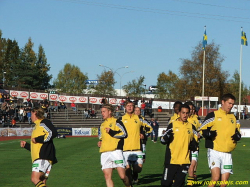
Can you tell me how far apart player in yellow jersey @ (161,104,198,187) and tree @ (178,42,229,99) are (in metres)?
75.1

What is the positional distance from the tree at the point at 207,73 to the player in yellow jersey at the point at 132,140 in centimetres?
7219

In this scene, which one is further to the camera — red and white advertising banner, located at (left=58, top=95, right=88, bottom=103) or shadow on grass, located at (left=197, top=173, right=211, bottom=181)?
red and white advertising banner, located at (left=58, top=95, right=88, bottom=103)

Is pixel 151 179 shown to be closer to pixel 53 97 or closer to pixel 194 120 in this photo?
pixel 194 120

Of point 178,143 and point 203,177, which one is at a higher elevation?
point 178,143

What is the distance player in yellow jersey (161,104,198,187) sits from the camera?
9.60 metres

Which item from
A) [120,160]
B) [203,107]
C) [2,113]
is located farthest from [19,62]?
Answer: [120,160]

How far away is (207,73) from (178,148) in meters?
75.8

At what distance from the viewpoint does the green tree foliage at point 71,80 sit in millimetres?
119312

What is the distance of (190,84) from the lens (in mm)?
85625

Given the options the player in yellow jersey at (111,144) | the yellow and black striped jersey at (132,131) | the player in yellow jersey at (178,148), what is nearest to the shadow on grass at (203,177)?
the yellow and black striped jersey at (132,131)

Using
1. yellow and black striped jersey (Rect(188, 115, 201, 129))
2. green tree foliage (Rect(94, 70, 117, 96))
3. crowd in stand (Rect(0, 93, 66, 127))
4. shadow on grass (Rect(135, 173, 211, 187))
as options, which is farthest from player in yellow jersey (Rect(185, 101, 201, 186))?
green tree foliage (Rect(94, 70, 117, 96))

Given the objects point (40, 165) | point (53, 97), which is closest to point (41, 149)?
point (40, 165)

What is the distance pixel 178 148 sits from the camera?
9.70 m

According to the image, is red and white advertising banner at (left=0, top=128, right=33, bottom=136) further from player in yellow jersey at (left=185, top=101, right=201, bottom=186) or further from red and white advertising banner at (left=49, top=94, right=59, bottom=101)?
player in yellow jersey at (left=185, top=101, right=201, bottom=186)
